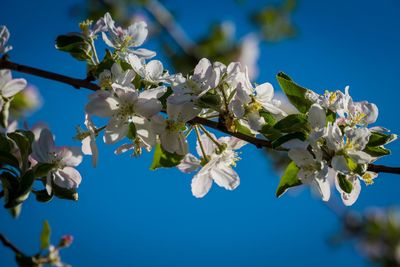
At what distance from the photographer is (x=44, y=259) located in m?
1.45

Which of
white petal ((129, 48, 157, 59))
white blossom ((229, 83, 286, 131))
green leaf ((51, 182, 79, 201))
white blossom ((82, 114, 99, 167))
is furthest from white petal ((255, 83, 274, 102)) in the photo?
green leaf ((51, 182, 79, 201))

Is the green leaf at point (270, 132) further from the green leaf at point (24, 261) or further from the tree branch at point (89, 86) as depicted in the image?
the green leaf at point (24, 261)

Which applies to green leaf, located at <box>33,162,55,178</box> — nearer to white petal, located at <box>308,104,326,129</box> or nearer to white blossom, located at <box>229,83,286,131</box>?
white blossom, located at <box>229,83,286,131</box>

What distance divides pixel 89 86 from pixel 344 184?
0.78 meters

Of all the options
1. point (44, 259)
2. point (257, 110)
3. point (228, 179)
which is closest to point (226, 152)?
point (228, 179)

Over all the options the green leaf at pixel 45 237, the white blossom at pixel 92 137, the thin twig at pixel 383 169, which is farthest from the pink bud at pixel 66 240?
the thin twig at pixel 383 169

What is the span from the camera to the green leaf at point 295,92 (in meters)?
1.30

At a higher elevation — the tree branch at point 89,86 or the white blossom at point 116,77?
the white blossom at point 116,77

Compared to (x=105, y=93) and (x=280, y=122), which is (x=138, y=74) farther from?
(x=280, y=122)

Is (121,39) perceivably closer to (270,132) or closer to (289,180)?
(270,132)

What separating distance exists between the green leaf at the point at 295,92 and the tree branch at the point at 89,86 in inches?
6.5

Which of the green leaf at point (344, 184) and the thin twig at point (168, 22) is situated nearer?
the green leaf at point (344, 184)

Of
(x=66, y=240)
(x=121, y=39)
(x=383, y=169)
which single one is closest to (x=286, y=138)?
(x=383, y=169)

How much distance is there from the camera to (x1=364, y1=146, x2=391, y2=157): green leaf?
4.10 ft
